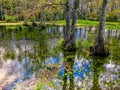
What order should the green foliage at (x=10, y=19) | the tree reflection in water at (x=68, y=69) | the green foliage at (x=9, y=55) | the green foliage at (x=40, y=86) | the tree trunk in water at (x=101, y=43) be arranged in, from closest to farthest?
the green foliage at (x=40, y=86)
the tree reflection in water at (x=68, y=69)
the tree trunk in water at (x=101, y=43)
the green foliage at (x=9, y=55)
the green foliage at (x=10, y=19)

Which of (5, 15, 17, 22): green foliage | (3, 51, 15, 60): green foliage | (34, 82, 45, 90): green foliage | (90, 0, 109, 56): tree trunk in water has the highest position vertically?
(90, 0, 109, 56): tree trunk in water

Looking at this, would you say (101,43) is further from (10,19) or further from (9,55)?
(10,19)

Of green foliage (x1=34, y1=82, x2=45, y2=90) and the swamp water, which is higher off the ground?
green foliage (x1=34, y1=82, x2=45, y2=90)

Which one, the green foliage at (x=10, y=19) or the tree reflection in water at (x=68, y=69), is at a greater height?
the tree reflection in water at (x=68, y=69)

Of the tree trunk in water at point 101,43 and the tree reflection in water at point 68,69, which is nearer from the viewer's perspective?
the tree reflection in water at point 68,69

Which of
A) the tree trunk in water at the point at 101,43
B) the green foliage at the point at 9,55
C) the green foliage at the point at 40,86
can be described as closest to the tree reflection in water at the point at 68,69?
the green foliage at the point at 40,86

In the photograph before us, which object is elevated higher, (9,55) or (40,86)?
(40,86)

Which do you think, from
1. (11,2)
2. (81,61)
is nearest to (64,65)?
(81,61)

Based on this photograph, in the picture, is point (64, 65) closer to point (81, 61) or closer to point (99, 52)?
point (81, 61)

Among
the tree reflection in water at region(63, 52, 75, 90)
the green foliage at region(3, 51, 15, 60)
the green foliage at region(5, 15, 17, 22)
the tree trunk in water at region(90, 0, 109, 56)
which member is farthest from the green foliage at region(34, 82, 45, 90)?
the green foliage at region(5, 15, 17, 22)

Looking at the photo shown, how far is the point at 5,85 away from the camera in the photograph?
480 inches

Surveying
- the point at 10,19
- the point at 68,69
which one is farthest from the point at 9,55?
the point at 10,19

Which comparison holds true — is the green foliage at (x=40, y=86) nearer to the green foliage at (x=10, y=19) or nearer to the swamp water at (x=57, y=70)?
the swamp water at (x=57, y=70)

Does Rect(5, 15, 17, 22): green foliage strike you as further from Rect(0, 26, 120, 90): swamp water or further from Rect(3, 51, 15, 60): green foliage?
Rect(3, 51, 15, 60): green foliage
